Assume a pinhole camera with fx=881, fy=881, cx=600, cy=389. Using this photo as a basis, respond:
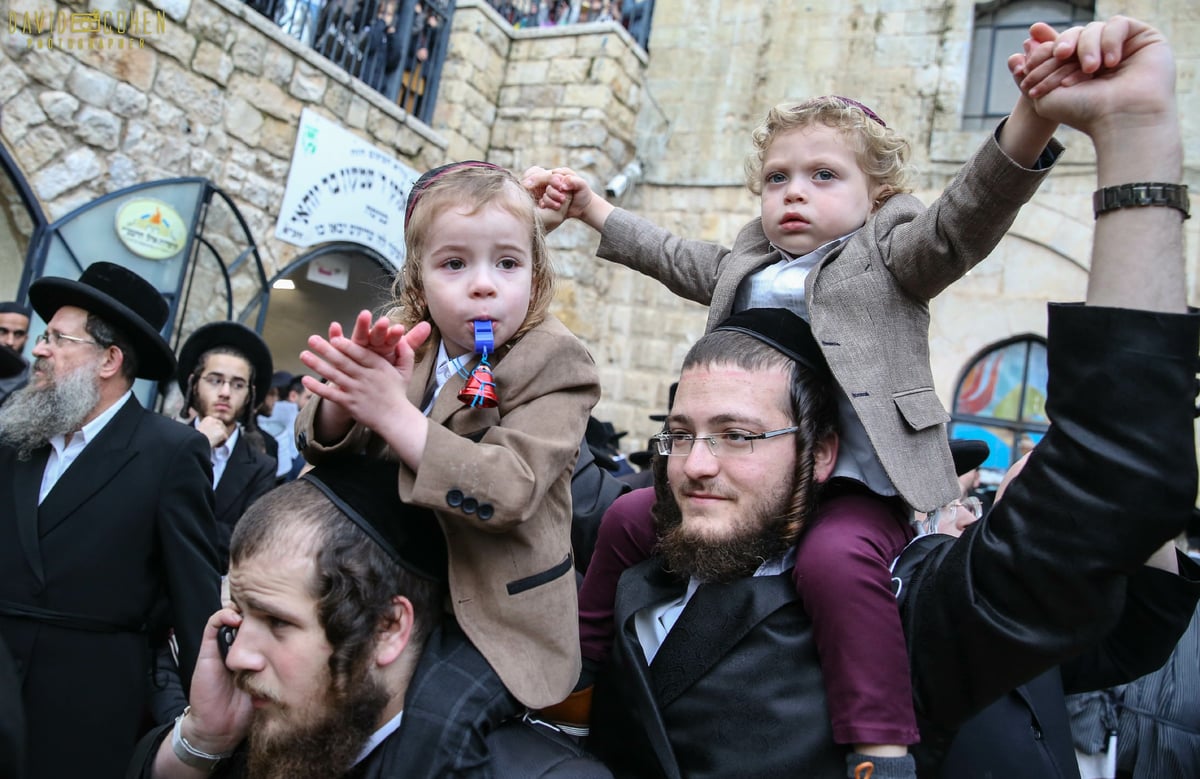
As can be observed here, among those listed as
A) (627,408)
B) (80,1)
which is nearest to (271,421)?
(80,1)

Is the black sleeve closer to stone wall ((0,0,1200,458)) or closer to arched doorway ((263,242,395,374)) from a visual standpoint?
stone wall ((0,0,1200,458))

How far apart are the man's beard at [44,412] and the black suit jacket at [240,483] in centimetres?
138

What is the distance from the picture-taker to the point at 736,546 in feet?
5.71

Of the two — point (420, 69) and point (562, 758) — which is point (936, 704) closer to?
point (562, 758)

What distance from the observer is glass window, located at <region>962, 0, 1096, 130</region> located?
9.42 m

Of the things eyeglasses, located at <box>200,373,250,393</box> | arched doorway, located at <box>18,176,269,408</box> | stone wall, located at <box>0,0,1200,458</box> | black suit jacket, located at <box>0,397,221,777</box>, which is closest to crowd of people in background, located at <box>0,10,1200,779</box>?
black suit jacket, located at <box>0,397,221,777</box>

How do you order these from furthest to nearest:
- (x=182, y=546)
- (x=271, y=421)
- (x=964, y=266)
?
(x=271, y=421) → (x=182, y=546) → (x=964, y=266)

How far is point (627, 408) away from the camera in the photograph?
10.4 metres

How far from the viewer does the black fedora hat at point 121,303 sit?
3.40m

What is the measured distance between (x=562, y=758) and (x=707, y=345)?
896 millimetres

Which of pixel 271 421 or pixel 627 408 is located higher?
pixel 627 408

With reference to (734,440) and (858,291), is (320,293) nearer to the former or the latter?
(858,291)

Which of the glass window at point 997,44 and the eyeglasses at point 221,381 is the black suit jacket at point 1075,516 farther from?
the glass window at point 997,44

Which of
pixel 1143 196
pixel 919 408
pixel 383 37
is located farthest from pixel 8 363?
pixel 383 37
